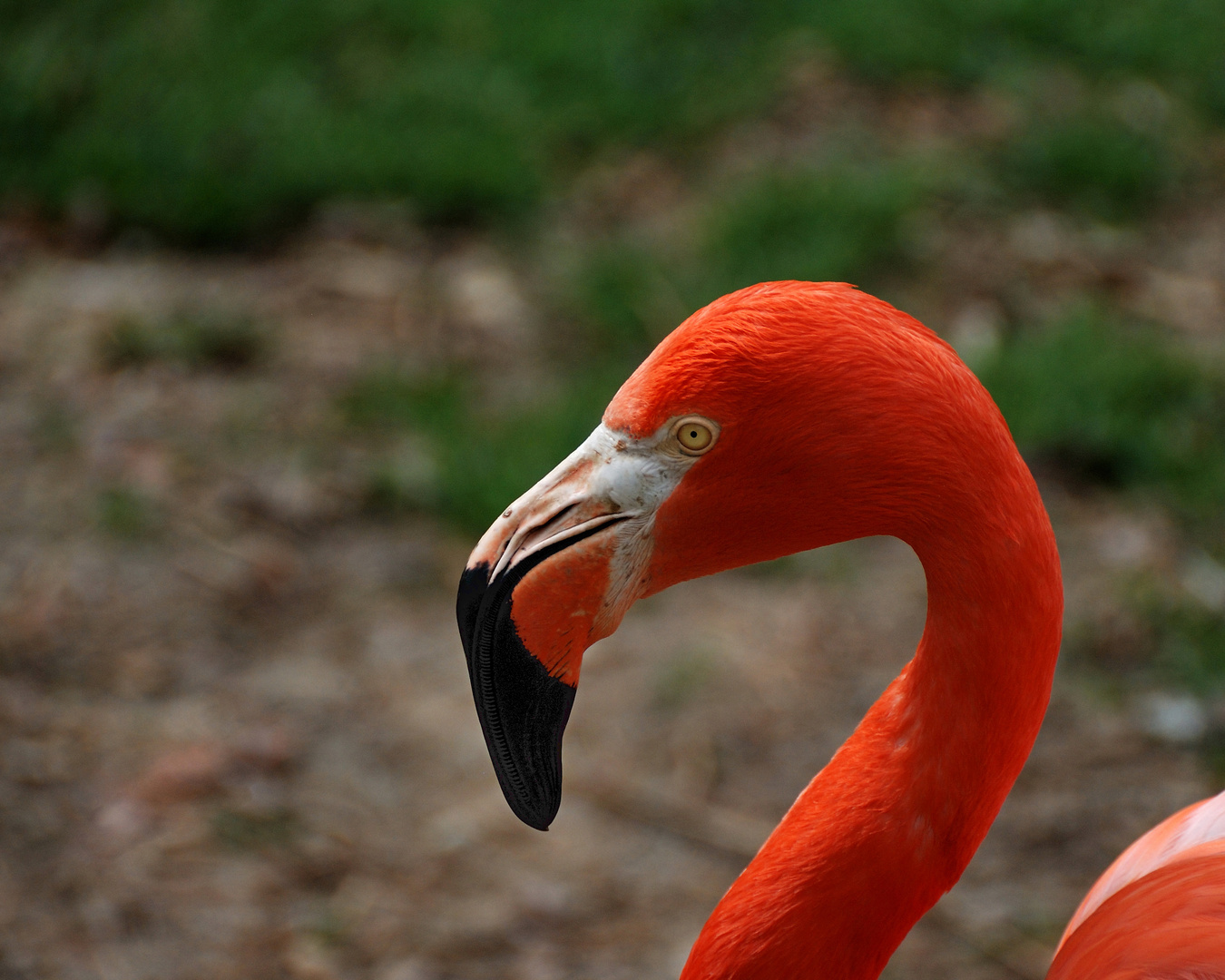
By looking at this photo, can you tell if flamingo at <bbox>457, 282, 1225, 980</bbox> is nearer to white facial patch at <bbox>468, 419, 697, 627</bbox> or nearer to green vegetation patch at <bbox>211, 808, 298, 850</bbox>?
white facial patch at <bbox>468, 419, 697, 627</bbox>

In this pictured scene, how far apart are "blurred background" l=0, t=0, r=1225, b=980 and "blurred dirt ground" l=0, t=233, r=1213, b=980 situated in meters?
0.01

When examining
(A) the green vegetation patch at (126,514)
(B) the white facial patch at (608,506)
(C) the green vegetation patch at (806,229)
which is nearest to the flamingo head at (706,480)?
(B) the white facial patch at (608,506)

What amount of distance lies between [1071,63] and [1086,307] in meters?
1.85

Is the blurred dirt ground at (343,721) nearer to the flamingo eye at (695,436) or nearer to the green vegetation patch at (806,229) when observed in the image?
the green vegetation patch at (806,229)

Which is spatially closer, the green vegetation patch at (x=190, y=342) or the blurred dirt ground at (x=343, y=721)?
the blurred dirt ground at (x=343, y=721)

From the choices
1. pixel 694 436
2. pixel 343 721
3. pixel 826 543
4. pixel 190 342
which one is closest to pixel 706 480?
pixel 694 436

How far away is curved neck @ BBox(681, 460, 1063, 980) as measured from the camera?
4.53 feet

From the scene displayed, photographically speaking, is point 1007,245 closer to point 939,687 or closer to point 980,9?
A: point 980,9

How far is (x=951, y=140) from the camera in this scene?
5.02 metres

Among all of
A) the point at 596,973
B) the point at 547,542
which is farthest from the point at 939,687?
the point at 596,973

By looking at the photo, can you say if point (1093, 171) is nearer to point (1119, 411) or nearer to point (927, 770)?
point (1119, 411)

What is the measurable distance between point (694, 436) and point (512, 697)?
38cm

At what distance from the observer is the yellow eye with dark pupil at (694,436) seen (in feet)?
4.52

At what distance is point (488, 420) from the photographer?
3.78 metres
